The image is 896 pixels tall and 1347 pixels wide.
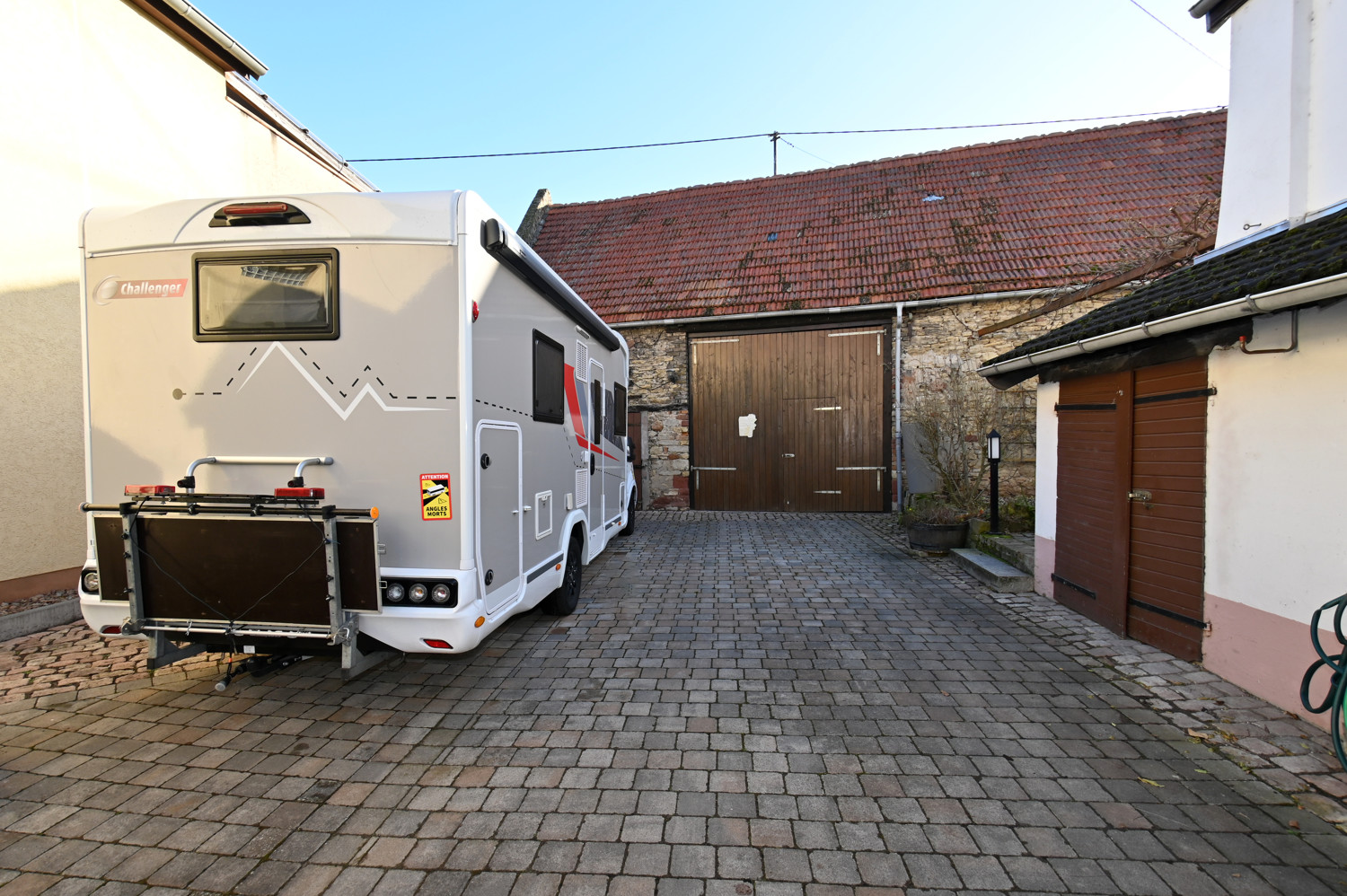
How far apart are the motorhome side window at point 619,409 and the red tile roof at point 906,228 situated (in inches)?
165

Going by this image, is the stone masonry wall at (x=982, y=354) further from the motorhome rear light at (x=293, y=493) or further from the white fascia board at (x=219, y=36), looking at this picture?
the white fascia board at (x=219, y=36)

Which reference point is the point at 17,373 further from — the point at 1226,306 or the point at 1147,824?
the point at 1226,306

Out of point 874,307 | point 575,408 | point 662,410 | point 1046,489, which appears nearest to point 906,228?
point 874,307

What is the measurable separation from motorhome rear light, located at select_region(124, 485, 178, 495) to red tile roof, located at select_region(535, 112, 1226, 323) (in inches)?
353

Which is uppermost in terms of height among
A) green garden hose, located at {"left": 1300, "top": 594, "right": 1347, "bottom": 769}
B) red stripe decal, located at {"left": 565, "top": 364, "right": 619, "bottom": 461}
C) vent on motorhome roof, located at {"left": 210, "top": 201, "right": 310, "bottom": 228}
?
vent on motorhome roof, located at {"left": 210, "top": 201, "right": 310, "bottom": 228}

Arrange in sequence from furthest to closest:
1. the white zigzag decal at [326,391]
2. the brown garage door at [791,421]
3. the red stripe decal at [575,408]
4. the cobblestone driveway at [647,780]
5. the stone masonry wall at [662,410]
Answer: the stone masonry wall at [662,410] < the brown garage door at [791,421] < the red stripe decal at [575,408] < the white zigzag decal at [326,391] < the cobblestone driveway at [647,780]

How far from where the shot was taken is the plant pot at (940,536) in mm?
7484

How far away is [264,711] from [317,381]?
1.98m

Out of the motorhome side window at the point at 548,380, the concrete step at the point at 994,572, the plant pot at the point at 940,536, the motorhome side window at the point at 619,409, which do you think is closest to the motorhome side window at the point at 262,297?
the motorhome side window at the point at 548,380

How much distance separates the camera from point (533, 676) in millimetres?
3893

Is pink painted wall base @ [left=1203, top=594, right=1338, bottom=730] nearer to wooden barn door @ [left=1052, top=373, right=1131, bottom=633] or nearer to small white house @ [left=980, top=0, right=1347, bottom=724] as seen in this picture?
small white house @ [left=980, top=0, right=1347, bottom=724]

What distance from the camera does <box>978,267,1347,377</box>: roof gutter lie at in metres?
2.79

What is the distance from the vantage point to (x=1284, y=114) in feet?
15.5

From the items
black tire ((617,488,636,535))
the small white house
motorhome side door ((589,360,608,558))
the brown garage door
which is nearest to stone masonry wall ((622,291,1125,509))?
the brown garage door
